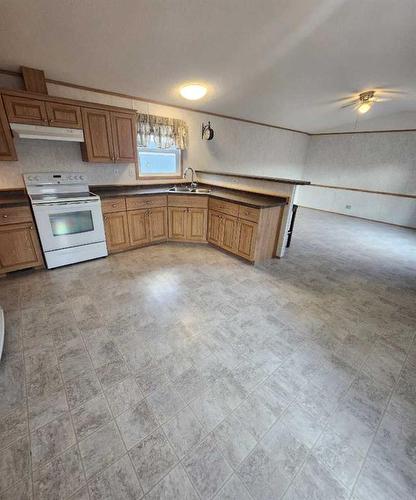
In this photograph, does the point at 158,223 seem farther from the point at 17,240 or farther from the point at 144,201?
the point at 17,240

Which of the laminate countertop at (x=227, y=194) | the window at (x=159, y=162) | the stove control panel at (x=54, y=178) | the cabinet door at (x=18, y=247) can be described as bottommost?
the cabinet door at (x=18, y=247)

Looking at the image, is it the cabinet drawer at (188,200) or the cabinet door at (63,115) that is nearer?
the cabinet door at (63,115)

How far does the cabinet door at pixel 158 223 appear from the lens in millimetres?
3809

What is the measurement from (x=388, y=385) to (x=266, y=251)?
2159 millimetres

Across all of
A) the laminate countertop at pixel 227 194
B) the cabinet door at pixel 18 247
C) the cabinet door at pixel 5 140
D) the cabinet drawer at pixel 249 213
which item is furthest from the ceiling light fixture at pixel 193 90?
the cabinet door at pixel 18 247

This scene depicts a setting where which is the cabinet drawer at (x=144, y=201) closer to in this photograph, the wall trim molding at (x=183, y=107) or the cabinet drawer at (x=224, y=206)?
the cabinet drawer at (x=224, y=206)

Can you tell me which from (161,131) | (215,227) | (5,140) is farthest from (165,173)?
(5,140)

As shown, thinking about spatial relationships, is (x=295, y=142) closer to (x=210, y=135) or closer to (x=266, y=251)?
(x=210, y=135)

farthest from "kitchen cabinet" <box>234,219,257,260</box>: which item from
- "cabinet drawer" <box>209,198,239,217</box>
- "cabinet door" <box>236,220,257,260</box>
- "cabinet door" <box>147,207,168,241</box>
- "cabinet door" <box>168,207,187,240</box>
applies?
"cabinet door" <box>147,207,168,241</box>

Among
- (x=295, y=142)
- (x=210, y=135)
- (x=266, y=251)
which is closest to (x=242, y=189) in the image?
(x=266, y=251)

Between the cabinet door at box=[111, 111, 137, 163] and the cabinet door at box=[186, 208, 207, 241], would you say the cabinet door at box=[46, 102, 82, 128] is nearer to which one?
the cabinet door at box=[111, 111, 137, 163]

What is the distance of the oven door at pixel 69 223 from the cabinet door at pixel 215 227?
1.73m

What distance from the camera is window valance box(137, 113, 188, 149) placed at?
3.90 metres

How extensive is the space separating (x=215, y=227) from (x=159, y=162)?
1.81 metres
